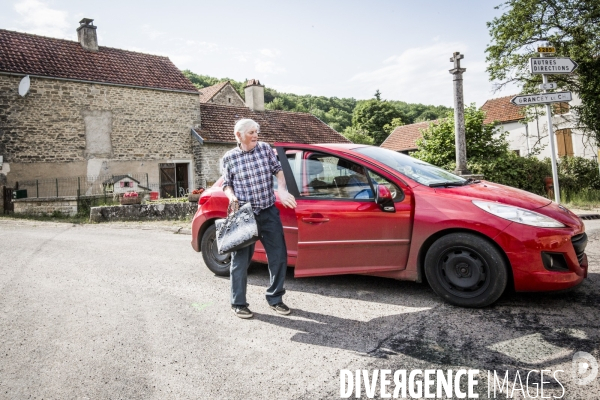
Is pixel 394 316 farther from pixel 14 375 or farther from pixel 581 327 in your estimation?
pixel 14 375

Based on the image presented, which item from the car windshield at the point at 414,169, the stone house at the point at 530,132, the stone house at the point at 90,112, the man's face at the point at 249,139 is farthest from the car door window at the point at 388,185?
the stone house at the point at 90,112

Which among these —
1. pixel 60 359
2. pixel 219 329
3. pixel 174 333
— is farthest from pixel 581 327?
pixel 60 359

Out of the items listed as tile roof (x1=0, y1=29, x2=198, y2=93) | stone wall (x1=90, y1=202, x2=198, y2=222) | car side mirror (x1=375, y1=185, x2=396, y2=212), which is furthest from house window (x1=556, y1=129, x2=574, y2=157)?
car side mirror (x1=375, y1=185, x2=396, y2=212)

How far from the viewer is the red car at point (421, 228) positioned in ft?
12.3

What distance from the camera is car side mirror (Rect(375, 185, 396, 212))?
13.5 ft

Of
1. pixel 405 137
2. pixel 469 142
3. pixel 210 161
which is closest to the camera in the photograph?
pixel 469 142

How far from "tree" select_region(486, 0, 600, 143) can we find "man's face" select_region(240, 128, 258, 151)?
17.0 meters

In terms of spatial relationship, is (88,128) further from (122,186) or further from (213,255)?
(213,255)

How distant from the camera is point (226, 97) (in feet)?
127

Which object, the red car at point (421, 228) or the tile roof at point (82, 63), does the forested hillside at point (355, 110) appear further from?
the red car at point (421, 228)

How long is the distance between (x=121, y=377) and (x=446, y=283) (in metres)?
2.88

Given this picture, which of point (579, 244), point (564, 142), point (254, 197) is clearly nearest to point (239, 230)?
point (254, 197)

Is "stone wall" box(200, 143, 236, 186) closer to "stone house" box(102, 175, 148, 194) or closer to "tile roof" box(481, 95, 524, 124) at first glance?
"stone house" box(102, 175, 148, 194)

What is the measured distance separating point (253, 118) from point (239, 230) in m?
22.4
